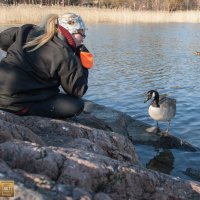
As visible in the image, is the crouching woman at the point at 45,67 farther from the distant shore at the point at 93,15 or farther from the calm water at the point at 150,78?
the distant shore at the point at 93,15

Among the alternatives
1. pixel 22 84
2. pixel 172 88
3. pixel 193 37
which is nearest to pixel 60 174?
pixel 22 84

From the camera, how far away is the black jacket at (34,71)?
438 cm

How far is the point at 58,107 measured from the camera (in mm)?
4762

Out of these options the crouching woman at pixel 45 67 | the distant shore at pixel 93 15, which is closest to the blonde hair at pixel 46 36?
the crouching woman at pixel 45 67

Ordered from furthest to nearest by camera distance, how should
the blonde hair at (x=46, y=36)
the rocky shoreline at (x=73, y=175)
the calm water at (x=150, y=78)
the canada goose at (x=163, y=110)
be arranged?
the canada goose at (x=163, y=110) < the calm water at (x=150, y=78) < the blonde hair at (x=46, y=36) < the rocky shoreline at (x=73, y=175)

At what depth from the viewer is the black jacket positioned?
14.4ft

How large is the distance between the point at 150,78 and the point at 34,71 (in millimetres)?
8047

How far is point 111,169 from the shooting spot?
271 centimetres

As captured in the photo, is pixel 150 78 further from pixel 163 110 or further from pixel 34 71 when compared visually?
pixel 34 71

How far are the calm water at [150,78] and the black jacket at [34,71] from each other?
7.72ft

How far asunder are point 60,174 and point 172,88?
28.9 feet

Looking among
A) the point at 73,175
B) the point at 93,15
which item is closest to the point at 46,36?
the point at 73,175

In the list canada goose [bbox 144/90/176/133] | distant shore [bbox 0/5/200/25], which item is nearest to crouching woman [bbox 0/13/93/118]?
canada goose [bbox 144/90/176/133]

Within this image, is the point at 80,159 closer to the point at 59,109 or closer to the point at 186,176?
the point at 59,109
